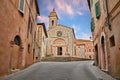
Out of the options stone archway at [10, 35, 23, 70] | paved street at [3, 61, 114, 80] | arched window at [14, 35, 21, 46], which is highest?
arched window at [14, 35, 21, 46]

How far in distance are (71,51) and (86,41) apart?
2303 cm

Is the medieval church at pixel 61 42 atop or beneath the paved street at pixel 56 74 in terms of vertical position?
atop

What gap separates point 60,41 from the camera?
44.1 meters

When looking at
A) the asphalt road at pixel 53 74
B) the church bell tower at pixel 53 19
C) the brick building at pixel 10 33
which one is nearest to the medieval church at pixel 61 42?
the church bell tower at pixel 53 19

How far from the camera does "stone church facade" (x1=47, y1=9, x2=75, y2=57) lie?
4300 centimetres

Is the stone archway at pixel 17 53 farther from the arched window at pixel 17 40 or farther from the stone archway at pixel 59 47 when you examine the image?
the stone archway at pixel 59 47

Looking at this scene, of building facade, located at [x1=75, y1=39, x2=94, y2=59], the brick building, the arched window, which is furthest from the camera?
building facade, located at [x1=75, y1=39, x2=94, y2=59]

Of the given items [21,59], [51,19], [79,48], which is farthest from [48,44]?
[21,59]

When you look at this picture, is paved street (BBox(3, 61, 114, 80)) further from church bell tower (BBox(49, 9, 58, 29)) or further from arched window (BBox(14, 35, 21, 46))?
church bell tower (BBox(49, 9, 58, 29))

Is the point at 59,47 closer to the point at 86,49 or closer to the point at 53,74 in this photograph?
the point at 86,49

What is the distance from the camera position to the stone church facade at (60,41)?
43.0 metres

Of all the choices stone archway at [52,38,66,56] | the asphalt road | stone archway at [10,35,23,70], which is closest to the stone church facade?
stone archway at [52,38,66,56]

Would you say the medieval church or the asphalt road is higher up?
the medieval church

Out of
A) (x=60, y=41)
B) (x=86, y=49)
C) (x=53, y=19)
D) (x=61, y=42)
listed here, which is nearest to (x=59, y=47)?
(x=61, y=42)
